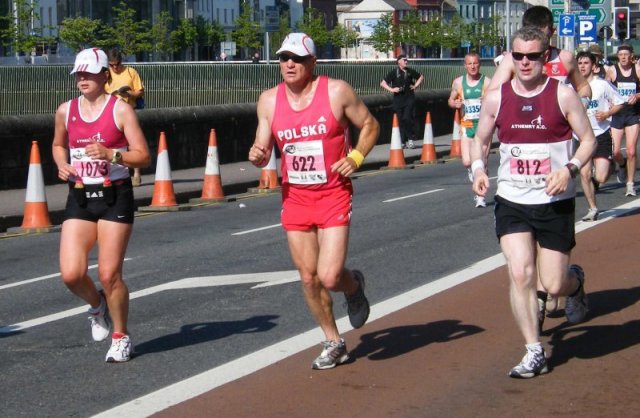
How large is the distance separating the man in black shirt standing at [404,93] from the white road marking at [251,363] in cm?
1964

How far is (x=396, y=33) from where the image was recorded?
132 m

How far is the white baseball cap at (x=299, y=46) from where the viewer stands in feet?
24.9

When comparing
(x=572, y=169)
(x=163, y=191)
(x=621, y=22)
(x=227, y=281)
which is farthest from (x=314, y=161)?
(x=621, y=22)

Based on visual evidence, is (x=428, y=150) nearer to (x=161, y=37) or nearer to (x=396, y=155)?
(x=396, y=155)

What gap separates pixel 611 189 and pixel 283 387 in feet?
41.6

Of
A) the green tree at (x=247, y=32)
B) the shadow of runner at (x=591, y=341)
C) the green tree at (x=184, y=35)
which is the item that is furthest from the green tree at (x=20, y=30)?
the shadow of runner at (x=591, y=341)

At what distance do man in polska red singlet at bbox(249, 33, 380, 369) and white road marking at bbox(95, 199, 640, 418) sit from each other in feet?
1.55

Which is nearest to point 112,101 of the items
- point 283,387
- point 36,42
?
point 283,387

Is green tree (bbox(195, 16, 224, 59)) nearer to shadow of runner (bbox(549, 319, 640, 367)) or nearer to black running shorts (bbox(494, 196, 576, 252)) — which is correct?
shadow of runner (bbox(549, 319, 640, 367))

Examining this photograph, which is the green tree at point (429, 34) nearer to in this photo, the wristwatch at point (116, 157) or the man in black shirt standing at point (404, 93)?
the man in black shirt standing at point (404, 93)

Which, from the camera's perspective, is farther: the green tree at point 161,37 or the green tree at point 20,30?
the green tree at point 161,37

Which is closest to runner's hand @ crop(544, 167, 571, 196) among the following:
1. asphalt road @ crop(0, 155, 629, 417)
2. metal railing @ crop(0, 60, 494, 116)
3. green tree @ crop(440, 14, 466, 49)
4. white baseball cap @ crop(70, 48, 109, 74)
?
asphalt road @ crop(0, 155, 629, 417)

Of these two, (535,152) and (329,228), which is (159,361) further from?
(535,152)

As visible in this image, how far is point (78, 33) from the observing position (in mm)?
83938
